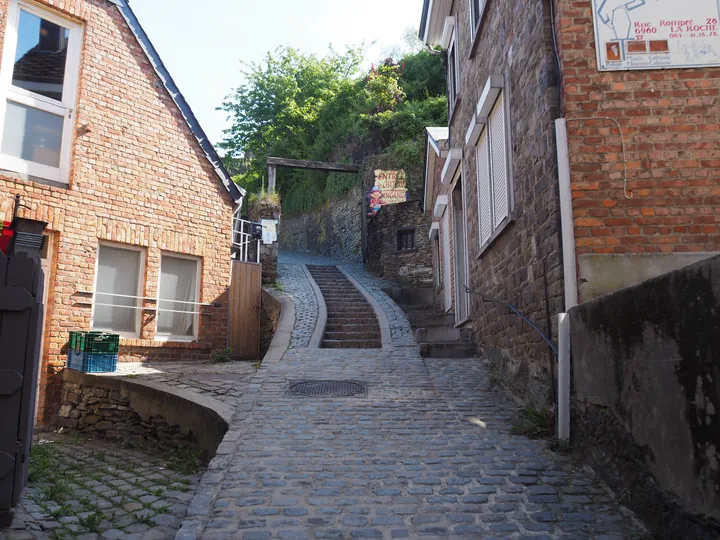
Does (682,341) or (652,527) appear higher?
(682,341)

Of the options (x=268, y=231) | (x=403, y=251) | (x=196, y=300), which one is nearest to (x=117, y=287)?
(x=196, y=300)

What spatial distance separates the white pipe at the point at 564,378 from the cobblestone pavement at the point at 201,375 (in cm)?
308

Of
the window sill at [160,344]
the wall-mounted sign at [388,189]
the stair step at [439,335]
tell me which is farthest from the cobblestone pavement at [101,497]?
the wall-mounted sign at [388,189]

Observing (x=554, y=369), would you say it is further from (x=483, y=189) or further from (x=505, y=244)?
(x=483, y=189)

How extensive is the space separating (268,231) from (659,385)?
13717 mm

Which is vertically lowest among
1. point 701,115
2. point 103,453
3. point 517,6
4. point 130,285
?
point 103,453

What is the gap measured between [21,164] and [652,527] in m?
8.83

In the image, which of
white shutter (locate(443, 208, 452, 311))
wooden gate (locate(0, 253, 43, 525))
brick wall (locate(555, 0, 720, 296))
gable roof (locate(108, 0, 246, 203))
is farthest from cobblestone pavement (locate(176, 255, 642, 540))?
gable roof (locate(108, 0, 246, 203))

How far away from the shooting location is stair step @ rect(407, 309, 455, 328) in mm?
10891

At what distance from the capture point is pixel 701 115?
446 cm

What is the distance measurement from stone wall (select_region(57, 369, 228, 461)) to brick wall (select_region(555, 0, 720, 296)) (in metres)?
3.60

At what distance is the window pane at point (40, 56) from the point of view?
27.9 feet

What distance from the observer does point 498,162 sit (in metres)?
6.59

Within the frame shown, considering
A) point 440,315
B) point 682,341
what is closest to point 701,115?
point 682,341
